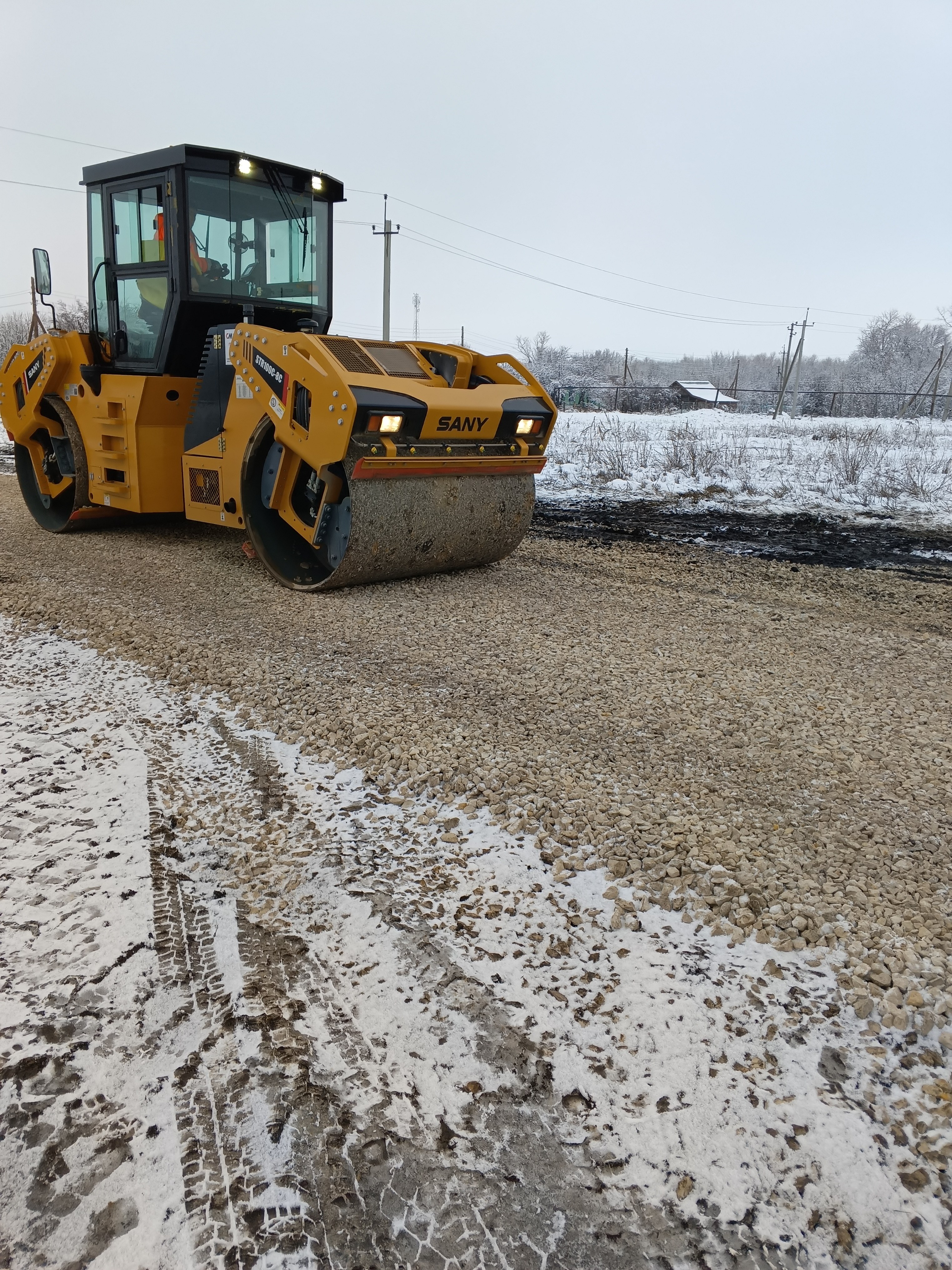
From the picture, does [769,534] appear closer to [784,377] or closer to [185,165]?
[185,165]

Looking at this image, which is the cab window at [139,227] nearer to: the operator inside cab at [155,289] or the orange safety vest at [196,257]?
Result: the operator inside cab at [155,289]

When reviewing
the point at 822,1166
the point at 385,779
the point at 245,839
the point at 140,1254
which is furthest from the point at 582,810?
the point at 140,1254

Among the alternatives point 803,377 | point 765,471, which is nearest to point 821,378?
point 803,377

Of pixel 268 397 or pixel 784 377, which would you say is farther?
pixel 784 377

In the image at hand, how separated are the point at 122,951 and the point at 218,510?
14.9 feet

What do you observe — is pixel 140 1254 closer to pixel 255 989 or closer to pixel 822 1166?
pixel 255 989

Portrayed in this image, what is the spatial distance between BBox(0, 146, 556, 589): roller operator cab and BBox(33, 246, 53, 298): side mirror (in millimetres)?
16

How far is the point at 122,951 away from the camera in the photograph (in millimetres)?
2246

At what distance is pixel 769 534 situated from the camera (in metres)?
9.05

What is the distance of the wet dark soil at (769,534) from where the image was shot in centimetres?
774

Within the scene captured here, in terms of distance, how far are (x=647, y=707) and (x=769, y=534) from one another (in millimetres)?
5843

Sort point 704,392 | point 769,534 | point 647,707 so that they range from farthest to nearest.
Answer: point 704,392
point 769,534
point 647,707

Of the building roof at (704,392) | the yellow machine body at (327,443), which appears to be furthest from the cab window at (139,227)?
the building roof at (704,392)

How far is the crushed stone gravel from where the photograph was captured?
2.52m
